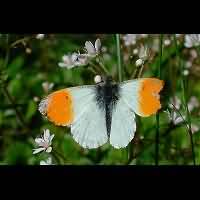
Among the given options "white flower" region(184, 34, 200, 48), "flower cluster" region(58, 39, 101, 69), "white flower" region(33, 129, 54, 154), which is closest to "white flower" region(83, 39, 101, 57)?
"flower cluster" region(58, 39, 101, 69)

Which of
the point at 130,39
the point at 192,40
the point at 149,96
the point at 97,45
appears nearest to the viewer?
the point at 149,96

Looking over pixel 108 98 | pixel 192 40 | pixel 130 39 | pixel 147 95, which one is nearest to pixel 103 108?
pixel 108 98

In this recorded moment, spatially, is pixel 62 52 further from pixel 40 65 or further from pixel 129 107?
pixel 129 107

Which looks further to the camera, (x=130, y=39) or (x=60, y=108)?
(x=130, y=39)

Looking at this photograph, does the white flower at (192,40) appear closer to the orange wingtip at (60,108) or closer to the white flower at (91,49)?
the white flower at (91,49)

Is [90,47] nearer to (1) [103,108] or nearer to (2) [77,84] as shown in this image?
(1) [103,108]

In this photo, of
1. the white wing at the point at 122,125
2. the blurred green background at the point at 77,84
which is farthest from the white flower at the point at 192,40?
the white wing at the point at 122,125

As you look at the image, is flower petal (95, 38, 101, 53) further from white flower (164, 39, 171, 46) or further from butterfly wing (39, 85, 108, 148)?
white flower (164, 39, 171, 46)
